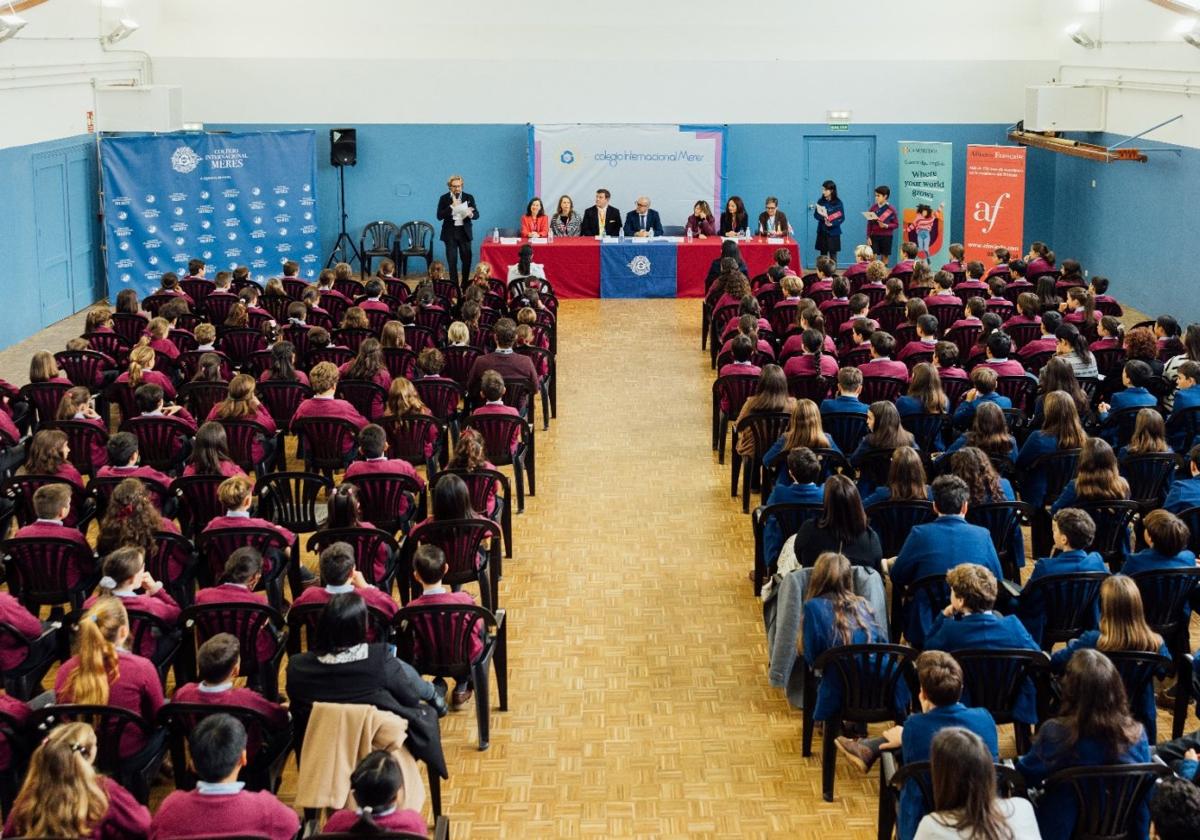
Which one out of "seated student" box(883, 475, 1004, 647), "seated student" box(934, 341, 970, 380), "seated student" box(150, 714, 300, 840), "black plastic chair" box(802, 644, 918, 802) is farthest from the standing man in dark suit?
"seated student" box(150, 714, 300, 840)

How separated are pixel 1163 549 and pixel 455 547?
382 cm

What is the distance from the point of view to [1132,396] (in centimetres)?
998

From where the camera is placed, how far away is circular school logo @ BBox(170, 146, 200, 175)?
19.7 m

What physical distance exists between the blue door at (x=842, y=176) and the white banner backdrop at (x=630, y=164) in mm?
1555

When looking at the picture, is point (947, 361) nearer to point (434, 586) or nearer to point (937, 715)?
point (434, 586)

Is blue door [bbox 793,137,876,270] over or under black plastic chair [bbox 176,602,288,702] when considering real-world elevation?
over

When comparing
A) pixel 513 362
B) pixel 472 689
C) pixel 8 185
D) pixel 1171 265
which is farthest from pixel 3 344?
pixel 1171 265

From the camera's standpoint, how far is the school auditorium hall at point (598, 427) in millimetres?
5770

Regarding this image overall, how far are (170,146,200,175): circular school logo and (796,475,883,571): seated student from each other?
14940 millimetres

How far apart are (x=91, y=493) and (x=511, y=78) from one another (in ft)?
49.0

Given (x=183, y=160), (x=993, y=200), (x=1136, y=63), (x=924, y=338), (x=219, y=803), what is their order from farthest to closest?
1. (x=993, y=200)
2. (x=183, y=160)
3. (x=1136, y=63)
4. (x=924, y=338)
5. (x=219, y=803)

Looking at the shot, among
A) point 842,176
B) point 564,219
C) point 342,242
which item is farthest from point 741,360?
point 342,242

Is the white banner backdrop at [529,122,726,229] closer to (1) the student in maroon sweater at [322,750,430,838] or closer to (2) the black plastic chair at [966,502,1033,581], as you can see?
(2) the black plastic chair at [966,502,1033,581]

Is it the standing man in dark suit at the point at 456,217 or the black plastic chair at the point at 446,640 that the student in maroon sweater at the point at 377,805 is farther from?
the standing man in dark suit at the point at 456,217
